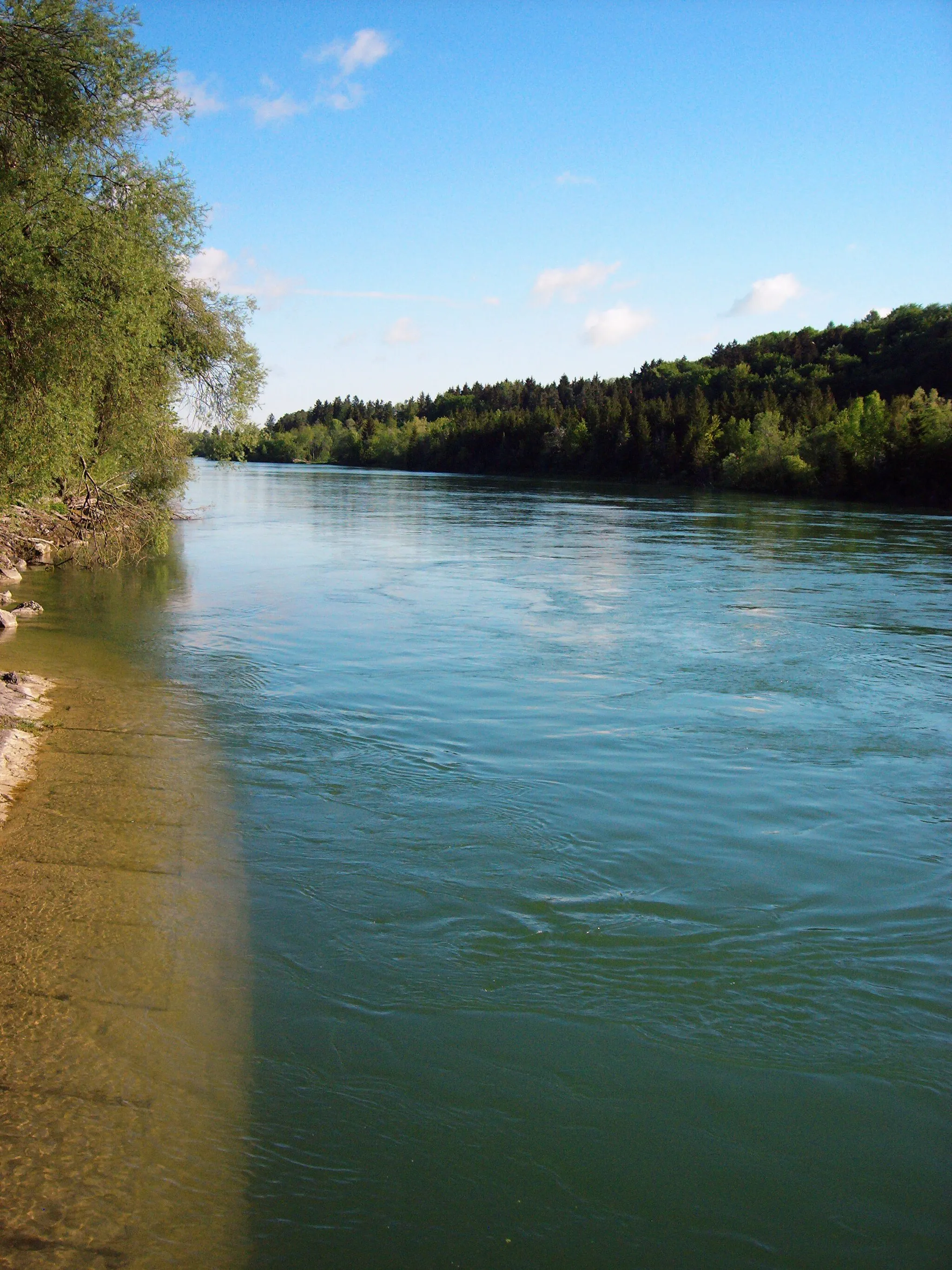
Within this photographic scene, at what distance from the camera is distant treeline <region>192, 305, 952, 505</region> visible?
71.8 m

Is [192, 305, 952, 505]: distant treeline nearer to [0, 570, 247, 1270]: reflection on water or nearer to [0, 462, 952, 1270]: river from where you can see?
[0, 462, 952, 1270]: river

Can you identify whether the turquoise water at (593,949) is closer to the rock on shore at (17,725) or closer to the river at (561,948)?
the river at (561,948)

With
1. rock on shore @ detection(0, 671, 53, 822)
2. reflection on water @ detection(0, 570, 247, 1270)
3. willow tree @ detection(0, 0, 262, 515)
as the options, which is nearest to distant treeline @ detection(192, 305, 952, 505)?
willow tree @ detection(0, 0, 262, 515)

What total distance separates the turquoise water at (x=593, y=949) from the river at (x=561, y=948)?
0.03 metres

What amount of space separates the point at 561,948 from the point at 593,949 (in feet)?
0.78

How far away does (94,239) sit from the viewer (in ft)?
40.3

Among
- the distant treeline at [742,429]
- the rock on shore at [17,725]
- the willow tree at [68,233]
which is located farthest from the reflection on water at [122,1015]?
the distant treeline at [742,429]

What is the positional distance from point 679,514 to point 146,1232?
5272cm

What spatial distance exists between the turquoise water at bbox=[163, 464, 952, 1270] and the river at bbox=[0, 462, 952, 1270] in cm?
3

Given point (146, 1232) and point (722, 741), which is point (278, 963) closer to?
point (146, 1232)

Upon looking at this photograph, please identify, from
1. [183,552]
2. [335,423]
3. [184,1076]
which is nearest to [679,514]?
[183,552]

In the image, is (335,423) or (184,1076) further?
(335,423)

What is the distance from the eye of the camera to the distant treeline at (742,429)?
71.8 meters

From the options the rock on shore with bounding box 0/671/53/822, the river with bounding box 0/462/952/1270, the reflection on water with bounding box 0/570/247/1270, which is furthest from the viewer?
the rock on shore with bounding box 0/671/53/822
